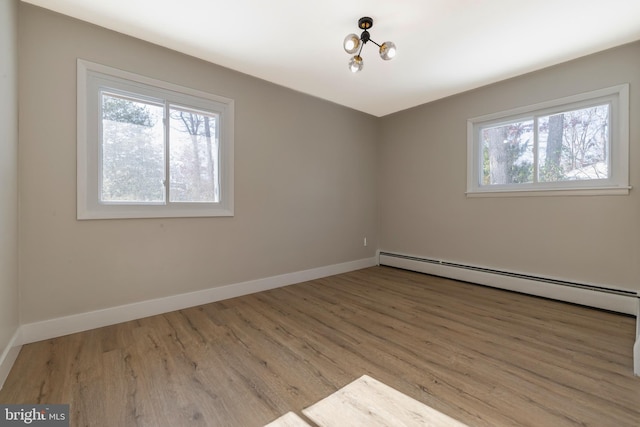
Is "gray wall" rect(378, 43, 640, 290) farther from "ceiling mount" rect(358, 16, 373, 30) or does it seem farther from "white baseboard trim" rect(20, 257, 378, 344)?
"ceiling mount" rect(358, 16, 373, 30)

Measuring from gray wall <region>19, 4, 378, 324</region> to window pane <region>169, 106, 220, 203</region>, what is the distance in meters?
0.25

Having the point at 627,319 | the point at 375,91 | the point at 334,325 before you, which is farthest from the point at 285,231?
the point at 627,319

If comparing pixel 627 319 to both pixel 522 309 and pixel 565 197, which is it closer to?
pixel 522 309

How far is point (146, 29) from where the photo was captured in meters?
2.32

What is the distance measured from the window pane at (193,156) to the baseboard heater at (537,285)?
128 inches

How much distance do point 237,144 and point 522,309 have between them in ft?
11.8

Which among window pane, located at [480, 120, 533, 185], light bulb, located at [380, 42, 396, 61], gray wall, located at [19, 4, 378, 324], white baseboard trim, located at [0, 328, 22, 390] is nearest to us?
white baseboard trim, located at [0, 328, 22, 390]

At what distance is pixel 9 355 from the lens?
5.62 ft

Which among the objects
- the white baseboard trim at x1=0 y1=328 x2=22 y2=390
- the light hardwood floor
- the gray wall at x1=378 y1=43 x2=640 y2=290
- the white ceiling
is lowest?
the light hardwood floor

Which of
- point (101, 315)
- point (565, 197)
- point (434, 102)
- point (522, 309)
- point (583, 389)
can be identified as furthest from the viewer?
point (434, 102)

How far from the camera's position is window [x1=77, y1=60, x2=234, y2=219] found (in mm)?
2256

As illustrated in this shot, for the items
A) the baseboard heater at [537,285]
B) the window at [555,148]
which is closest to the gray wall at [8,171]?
the baseboard heater at [537,285]

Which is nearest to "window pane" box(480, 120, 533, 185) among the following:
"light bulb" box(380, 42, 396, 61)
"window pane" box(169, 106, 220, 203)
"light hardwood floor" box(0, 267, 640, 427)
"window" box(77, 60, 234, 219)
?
"light hardwood floor" box(0, 267, 640, 427)

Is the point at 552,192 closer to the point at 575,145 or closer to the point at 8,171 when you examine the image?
the point at 575,145
